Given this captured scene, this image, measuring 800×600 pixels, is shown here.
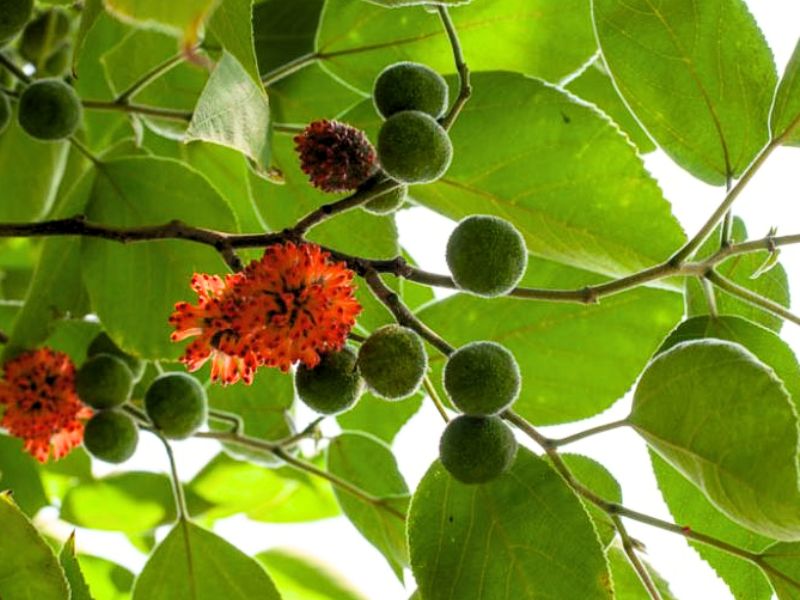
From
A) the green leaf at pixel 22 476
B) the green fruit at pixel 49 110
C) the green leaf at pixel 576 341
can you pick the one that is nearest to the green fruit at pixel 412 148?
the green leaf at pixel 576 341

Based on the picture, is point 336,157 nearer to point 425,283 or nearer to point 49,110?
point 425,283

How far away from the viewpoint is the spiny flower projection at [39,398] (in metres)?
1.90

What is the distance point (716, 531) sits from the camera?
5.35 ft

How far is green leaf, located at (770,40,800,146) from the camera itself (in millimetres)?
1437

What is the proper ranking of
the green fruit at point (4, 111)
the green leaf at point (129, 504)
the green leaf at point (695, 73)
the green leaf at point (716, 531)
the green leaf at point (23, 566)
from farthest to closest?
the green leaf at point (129, 504), the green fruit at point (4, 111), the green leaf at point (716, 531), the green leaf at point (695, 73), the green leaf at point (23, 566)

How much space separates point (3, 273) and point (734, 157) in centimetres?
185

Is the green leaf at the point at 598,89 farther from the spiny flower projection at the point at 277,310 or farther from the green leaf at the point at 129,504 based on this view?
the green leaf at the point at 129,504

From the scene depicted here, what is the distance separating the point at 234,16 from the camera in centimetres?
104

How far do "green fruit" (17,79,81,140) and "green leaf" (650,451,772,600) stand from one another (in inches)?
41.5

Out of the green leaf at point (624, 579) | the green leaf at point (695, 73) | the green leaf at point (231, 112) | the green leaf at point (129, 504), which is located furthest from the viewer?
the green leaf at point (129, 504)

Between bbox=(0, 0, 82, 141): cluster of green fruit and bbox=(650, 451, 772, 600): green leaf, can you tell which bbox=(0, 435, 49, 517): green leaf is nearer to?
bbox=(0, 0, 82, 141): cluster of green fruit

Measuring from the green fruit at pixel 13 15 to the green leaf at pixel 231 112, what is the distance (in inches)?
18.1

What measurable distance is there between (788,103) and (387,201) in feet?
1.79

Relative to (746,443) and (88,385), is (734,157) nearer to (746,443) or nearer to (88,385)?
(746,443)
